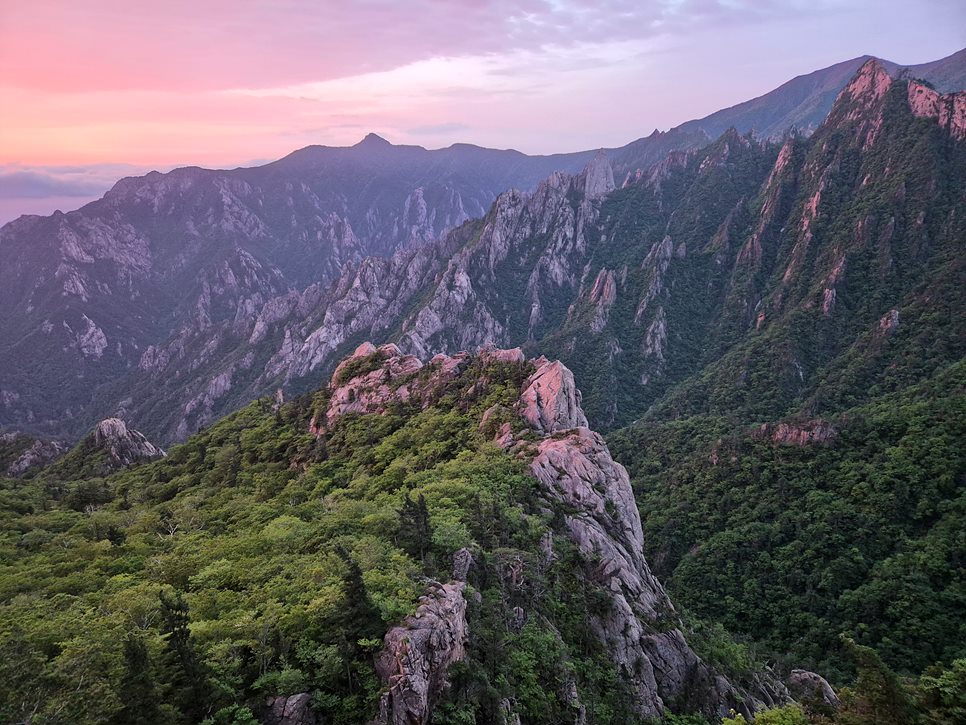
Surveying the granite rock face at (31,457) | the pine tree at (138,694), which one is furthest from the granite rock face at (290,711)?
the granite rock face at (31,457)

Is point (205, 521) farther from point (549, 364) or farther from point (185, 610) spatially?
point (549, 364)

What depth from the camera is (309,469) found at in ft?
165

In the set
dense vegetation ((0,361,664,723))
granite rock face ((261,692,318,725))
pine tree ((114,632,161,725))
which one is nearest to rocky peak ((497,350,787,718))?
dense vegetation ((0,361,664,723))

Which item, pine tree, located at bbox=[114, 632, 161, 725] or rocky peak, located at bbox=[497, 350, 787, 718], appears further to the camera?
rocky peak, located at bbox=[497, 350, 787, 718]

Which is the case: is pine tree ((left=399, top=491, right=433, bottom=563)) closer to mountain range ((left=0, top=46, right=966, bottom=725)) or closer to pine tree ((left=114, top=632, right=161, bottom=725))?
mountain range ((left=0, top=46, right=966, bottom=725))

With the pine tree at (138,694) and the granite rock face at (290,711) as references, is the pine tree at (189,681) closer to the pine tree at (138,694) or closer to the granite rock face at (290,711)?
the pine tree at (138,694)

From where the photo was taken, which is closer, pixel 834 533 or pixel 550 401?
pixel 550 401

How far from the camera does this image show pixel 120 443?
262 ft

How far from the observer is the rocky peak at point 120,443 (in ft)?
256

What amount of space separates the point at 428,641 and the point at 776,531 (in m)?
93.8

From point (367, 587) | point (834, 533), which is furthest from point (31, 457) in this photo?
point (834, 533)

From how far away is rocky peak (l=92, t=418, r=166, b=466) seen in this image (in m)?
78.0

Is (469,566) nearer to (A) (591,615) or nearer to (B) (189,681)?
(A) (591,615)

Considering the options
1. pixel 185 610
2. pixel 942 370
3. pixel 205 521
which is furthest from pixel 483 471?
pixel 942 370
